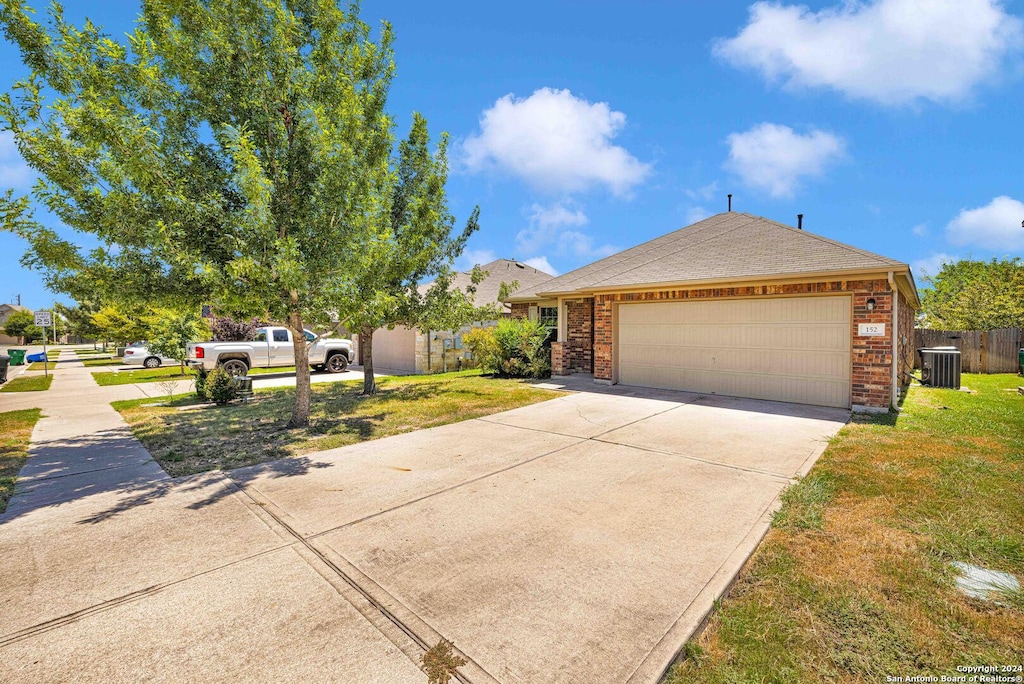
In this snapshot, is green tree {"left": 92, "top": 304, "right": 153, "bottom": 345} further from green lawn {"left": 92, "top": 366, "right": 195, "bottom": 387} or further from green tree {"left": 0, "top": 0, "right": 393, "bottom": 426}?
green tree {"left": 0, "top": 0, "right": 393, "bottom": 426}

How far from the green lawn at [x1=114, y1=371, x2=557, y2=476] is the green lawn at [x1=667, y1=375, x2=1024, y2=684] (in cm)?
559

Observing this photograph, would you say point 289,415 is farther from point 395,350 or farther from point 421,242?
point 395,350

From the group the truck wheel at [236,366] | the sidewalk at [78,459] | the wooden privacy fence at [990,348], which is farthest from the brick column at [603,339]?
the wooden privacy fence at [990,348]

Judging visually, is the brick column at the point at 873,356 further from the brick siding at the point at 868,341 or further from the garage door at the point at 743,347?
the garage door at the point at 743,347

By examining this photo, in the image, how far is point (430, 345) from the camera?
1697cm

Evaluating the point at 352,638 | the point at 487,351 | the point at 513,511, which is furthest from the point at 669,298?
the point at 352,638

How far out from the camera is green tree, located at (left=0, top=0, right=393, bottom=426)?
5859mm

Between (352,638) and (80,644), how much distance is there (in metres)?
1.48

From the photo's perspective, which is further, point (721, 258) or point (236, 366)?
point (236, 366)

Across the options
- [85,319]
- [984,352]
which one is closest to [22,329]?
[85,319]

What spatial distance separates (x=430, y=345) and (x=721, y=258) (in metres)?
10.3

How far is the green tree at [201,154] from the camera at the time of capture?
5859mm

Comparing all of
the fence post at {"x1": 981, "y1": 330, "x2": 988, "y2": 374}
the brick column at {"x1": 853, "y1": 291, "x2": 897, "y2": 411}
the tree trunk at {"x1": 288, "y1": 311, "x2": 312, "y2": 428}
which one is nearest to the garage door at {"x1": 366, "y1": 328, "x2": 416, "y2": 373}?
the tree trunk at {"x1": 288, "y1": 311, "x2": 312, "y2": 428}

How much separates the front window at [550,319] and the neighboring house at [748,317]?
1.19 meters
